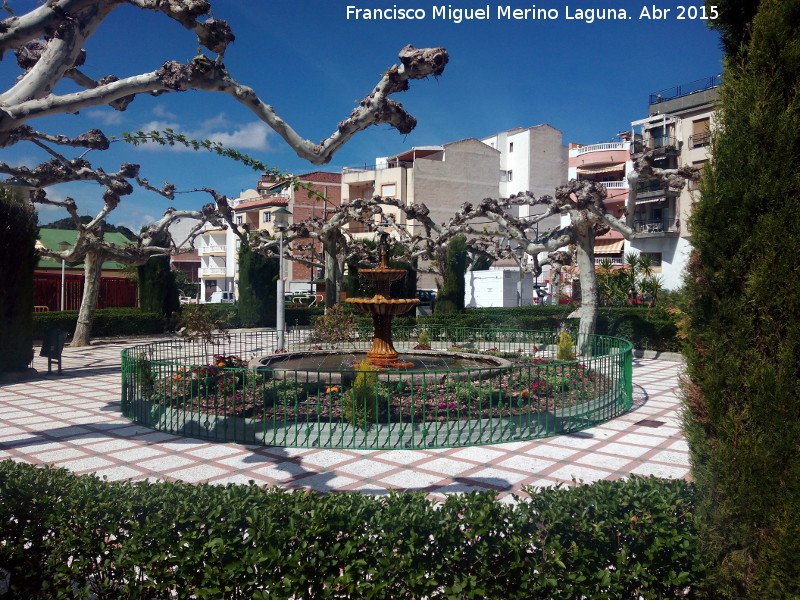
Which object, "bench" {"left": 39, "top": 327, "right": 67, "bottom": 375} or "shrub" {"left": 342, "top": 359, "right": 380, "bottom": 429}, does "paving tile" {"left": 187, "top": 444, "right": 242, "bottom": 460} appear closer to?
"shrub" {"left": 342, "top": 359, "right": 380, "bottom": 429}

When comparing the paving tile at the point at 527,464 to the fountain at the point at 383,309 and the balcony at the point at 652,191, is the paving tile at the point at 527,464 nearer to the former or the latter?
the fountain at the point at 383,309

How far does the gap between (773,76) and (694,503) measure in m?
2.30

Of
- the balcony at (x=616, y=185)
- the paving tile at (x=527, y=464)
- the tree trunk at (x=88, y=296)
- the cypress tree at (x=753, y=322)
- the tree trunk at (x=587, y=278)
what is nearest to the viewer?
the cypress tree at (x=753, y=322)

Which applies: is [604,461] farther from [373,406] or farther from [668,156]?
[668,156]

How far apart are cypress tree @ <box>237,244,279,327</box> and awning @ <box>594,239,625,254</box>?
25.0 meters

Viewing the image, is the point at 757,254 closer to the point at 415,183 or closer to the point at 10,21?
the point at 10,21

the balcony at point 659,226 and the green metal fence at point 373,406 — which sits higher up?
the balcony at point 659,226

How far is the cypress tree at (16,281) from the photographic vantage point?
461 inches

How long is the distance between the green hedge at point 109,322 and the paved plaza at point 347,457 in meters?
12.4

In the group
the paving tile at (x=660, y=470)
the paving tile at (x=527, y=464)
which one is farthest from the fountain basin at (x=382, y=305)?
the paving tile at (x=660, y=470)

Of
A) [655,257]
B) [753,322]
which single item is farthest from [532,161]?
[753,322]

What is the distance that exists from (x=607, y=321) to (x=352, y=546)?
16.3m

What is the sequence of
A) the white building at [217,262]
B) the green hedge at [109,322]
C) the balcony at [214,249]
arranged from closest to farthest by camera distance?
the green hedge at [109,322]
the white building at [217,262]
the balcony at [214,249]

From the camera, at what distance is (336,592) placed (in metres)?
2.95
